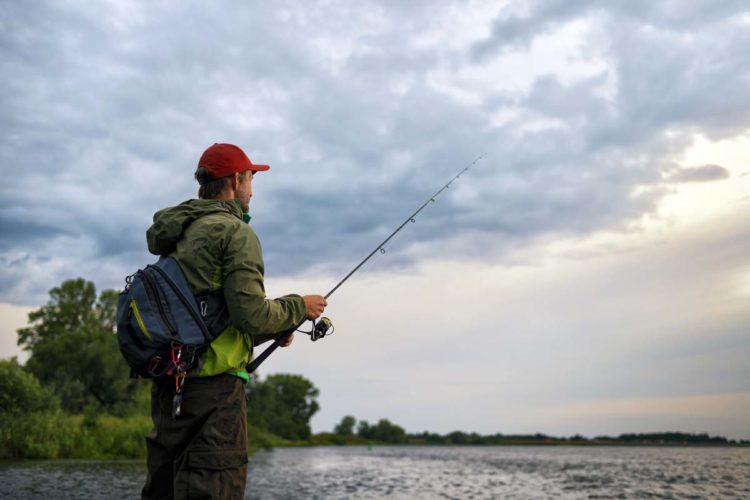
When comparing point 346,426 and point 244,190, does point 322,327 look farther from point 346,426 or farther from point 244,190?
point 346,426

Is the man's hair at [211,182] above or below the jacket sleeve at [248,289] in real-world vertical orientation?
above

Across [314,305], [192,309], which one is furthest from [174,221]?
[314,305]

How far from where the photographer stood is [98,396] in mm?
50062

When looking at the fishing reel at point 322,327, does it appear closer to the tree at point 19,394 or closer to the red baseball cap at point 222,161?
the red baseball cap at point 222,161

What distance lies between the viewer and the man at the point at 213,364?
12.0 ft

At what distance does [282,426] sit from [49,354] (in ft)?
176

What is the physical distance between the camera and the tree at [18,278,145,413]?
48688mm

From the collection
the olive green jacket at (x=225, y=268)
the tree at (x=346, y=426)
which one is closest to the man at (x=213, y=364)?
the olive green jacket at (x=225, y=268)

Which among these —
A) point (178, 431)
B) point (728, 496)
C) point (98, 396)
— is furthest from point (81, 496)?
point (98, 396)

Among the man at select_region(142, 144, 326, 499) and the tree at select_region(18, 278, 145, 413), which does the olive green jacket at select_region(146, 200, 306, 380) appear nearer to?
the man at select_region(142, 144, 326, 499)

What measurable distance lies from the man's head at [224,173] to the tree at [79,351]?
3908cm

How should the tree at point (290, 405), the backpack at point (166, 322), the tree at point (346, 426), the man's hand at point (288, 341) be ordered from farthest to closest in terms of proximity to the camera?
the tree at point (346, 426), the tree at point (290, 405), the man's hand at point (288, 341), the backpack at point (166, 322)

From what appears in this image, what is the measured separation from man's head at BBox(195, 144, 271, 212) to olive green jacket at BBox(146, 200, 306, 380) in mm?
239

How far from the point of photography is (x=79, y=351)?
54.1m
